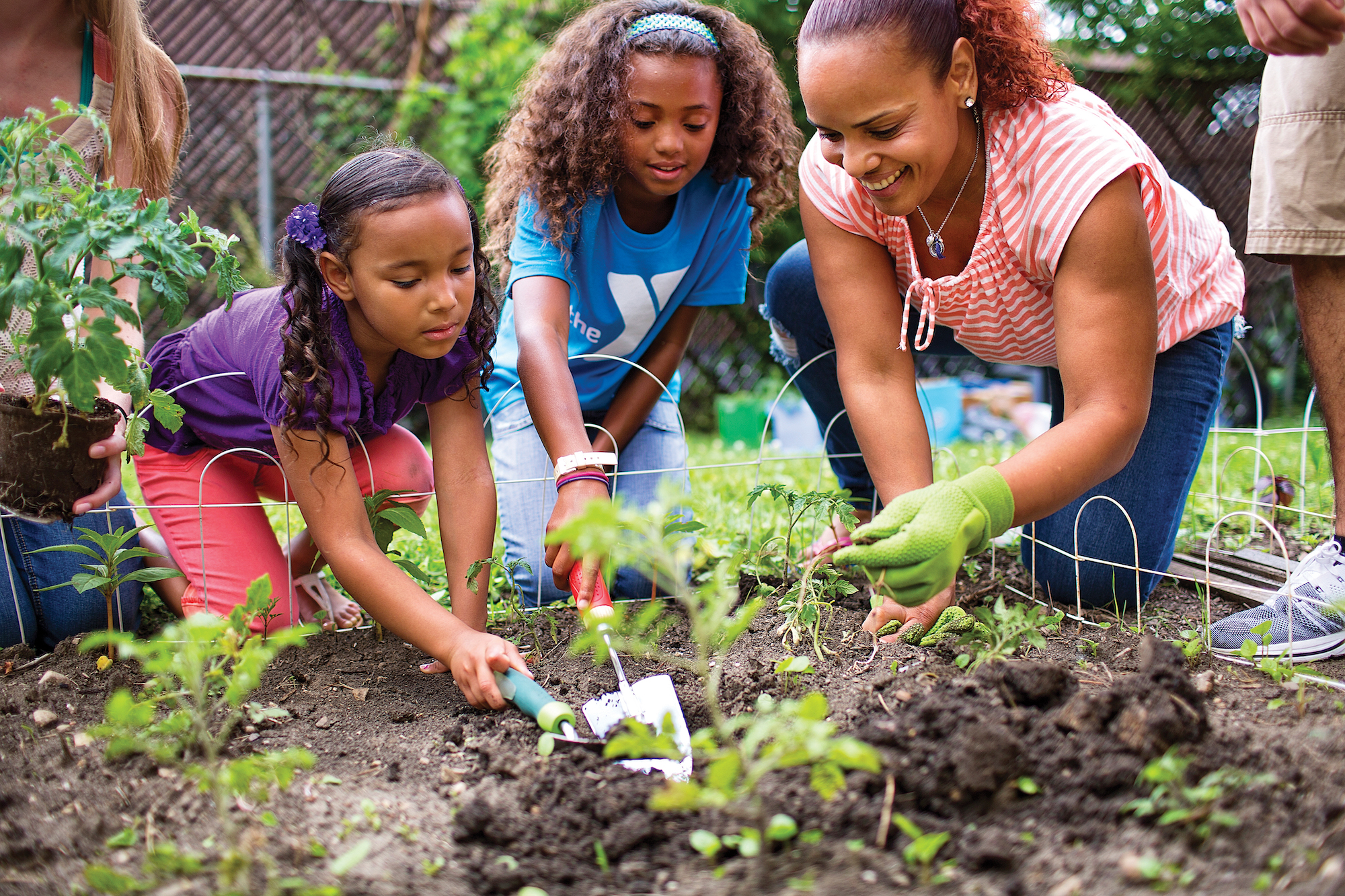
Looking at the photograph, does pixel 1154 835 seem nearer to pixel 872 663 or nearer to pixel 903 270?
pixel 872 663

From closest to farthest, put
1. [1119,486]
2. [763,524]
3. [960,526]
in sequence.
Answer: [960,526] → [1119,486] → [763,524]

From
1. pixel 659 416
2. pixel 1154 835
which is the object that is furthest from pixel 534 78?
pixel 1154 835

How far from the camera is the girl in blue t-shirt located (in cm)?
208

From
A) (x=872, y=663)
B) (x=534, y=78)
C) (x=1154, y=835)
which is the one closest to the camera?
(x=1154, y=835)

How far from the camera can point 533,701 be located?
1.50 m

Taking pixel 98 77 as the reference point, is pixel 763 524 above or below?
below

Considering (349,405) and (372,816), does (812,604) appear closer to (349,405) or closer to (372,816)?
(372,816)

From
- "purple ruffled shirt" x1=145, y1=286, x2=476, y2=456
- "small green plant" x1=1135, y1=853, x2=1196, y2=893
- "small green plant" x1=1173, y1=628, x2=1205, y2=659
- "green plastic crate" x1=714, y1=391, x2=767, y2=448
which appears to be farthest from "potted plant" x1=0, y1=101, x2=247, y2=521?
"green plastic crate" x1=714, y1=391, x2=767, y2=448

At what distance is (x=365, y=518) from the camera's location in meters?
1.83

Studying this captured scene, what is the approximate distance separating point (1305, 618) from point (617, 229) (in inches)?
66.9

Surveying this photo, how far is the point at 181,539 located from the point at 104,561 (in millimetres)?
332

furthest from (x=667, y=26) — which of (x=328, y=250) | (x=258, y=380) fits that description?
(x=258, y=380)

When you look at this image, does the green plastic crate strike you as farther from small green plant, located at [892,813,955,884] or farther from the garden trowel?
small green plant, located at [892,813,955,884]

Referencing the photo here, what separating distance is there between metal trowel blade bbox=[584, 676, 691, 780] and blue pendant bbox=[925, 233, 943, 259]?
1.04 meters
